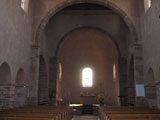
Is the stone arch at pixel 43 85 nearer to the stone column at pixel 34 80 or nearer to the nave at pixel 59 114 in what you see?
the stone column at pixel 34 80

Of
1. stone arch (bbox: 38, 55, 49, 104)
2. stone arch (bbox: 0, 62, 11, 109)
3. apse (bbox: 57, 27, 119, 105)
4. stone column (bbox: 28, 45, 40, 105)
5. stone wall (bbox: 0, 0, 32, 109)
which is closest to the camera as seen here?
stone wall (bbox: 0, 0, 32, 109)

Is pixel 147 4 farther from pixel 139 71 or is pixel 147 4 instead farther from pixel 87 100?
pixel 87 100

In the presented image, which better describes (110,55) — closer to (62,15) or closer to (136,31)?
(62,15)

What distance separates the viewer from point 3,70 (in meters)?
10.9

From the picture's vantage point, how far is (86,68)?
27.0 m

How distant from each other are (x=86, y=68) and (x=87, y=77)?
1.22 m

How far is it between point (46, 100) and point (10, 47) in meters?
9.43

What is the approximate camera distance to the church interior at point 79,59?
34.9ft

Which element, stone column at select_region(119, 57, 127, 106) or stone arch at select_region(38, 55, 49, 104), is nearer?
stone arch at select_region(38, 55, 49, 104)

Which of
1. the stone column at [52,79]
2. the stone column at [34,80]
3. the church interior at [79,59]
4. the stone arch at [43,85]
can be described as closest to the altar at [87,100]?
the church interior at [79,59]

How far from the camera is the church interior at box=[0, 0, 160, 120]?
34.9ft

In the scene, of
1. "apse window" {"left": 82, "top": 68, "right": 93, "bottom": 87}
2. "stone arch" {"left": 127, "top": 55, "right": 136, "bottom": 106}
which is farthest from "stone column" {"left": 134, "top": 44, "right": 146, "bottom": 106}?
"apse window" {"left": 82, "top": 68, "right": 93, "bottom": 87}

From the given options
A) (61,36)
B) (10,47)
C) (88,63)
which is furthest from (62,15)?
(10,47)

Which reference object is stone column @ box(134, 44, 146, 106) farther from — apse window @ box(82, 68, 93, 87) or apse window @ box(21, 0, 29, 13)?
apse window @ box(82, 68, 93, 87)
